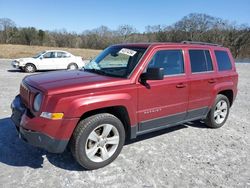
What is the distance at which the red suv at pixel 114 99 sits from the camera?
329 cm

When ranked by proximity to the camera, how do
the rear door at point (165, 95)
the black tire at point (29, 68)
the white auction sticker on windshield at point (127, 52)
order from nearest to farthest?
the rear door at point (165, 95) < the white auction sticker on windshield at point (127, 52) < the black tire at point (29, 68)

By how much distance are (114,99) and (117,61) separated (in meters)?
1.14

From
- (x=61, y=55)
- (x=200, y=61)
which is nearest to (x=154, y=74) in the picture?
(x=200, y=61)

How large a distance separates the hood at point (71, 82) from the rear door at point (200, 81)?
1.63 m

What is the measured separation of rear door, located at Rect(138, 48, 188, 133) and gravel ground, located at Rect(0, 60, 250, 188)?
0.51m

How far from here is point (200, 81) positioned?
484cm

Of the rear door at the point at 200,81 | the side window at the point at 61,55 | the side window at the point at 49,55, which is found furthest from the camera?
the side window at the point at 61,55

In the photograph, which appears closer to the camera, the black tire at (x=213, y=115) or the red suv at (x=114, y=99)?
the red suv at (x=114, y=99)

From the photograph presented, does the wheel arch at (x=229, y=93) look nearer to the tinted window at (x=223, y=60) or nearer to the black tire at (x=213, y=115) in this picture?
the black tire at (x=213, y=115)

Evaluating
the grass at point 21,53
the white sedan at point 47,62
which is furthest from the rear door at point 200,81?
the grass at point 21,53

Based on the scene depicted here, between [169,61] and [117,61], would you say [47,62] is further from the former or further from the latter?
[169,61]

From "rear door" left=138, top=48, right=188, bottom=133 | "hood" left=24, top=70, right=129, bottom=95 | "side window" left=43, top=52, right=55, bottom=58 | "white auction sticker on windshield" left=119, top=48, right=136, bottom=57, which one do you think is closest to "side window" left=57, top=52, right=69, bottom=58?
"side window" left=43, top=52, right=55, bottom=58

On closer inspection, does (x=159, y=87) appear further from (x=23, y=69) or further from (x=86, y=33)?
(x=86, y=33)

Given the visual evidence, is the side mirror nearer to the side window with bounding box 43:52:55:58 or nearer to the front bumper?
the front bumper
